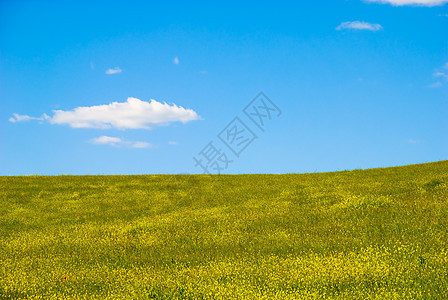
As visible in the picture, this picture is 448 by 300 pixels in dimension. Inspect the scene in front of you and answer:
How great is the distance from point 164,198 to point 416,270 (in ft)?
50.3

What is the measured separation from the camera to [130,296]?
8625 millimetres

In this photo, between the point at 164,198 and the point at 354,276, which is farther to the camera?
the point at 164,198

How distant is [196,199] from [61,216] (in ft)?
22.8

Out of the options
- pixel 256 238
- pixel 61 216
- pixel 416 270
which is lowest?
pixel 416 270

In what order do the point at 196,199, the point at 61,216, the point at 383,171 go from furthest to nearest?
the point at 383,171, the point at 196,199, the point at 61,216

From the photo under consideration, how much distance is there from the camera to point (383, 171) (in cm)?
2692

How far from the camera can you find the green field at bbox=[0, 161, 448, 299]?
8.84 meters

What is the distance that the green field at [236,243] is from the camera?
348 inches

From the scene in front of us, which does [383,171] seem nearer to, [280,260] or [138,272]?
[280,260]

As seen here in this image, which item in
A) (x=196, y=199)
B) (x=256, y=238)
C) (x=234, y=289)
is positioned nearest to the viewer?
(x=234, y=289)

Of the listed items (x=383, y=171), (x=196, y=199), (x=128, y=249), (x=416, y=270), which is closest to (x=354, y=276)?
(x=416, y=270)

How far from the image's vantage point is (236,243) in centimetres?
1223

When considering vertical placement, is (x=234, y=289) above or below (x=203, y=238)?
below

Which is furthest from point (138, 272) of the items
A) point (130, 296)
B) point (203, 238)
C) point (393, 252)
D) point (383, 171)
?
point (383, 171)
